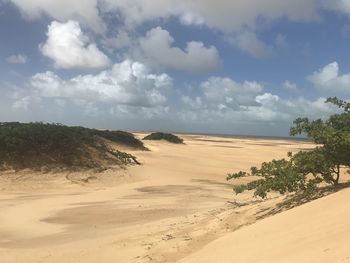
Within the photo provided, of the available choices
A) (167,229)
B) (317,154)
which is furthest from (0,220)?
(317,154)

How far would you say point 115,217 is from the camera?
41.3 feet

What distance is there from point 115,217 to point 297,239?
7450mm

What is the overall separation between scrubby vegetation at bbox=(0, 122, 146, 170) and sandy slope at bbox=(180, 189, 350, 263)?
14.7 metres

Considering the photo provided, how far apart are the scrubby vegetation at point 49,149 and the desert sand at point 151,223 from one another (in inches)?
33.0

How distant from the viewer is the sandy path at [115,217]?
860cm

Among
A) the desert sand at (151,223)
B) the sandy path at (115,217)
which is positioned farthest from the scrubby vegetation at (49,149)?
the sandy path at (115,217)

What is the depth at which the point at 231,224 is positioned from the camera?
9.27 m

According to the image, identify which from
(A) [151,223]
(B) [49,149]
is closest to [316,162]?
(A) [151,223]

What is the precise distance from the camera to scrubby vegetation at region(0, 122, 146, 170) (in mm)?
20453

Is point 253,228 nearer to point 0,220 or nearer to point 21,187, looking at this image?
point 0,220

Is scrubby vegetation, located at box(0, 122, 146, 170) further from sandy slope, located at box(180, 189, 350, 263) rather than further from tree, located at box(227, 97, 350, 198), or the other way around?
sandy slope, located at box(180, 189, 350, 263)

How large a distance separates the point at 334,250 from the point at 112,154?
20.3m

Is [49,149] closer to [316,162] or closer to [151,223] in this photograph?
[151,223]

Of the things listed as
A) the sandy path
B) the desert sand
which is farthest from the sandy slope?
the sandy path
